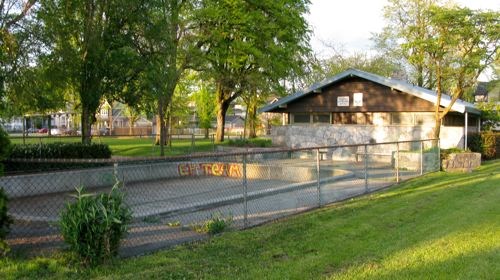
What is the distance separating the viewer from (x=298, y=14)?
109 ft

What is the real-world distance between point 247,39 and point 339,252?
25.0m

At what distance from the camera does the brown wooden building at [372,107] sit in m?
22.5

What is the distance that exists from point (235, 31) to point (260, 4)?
2392 millimetres

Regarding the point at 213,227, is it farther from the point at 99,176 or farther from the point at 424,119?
the point at 424,119

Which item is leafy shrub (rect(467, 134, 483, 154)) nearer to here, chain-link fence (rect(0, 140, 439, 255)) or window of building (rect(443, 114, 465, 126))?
window of building (rect(443, 114, 465, 126))

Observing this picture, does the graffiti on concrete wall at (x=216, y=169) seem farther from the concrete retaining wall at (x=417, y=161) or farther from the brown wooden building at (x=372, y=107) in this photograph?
the brown wooden building at (x=372, y=107)

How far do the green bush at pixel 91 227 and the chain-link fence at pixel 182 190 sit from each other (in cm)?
51

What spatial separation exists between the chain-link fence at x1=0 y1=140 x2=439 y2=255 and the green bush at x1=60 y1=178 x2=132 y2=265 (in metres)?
0.51

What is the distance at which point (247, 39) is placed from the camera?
3003 cm

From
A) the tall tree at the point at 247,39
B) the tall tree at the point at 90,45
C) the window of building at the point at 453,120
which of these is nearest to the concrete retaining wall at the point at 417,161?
the window of building at the point at 453,120

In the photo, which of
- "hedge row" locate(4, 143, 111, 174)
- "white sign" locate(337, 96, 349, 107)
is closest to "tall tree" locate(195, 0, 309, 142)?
"white sign" locate(337, 96, 349, 107)

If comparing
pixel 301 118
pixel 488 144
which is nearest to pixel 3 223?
pixel 301 118

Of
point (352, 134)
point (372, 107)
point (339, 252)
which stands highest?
point (372, 107)

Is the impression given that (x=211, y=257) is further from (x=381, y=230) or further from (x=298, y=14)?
(x=298, y=14)
